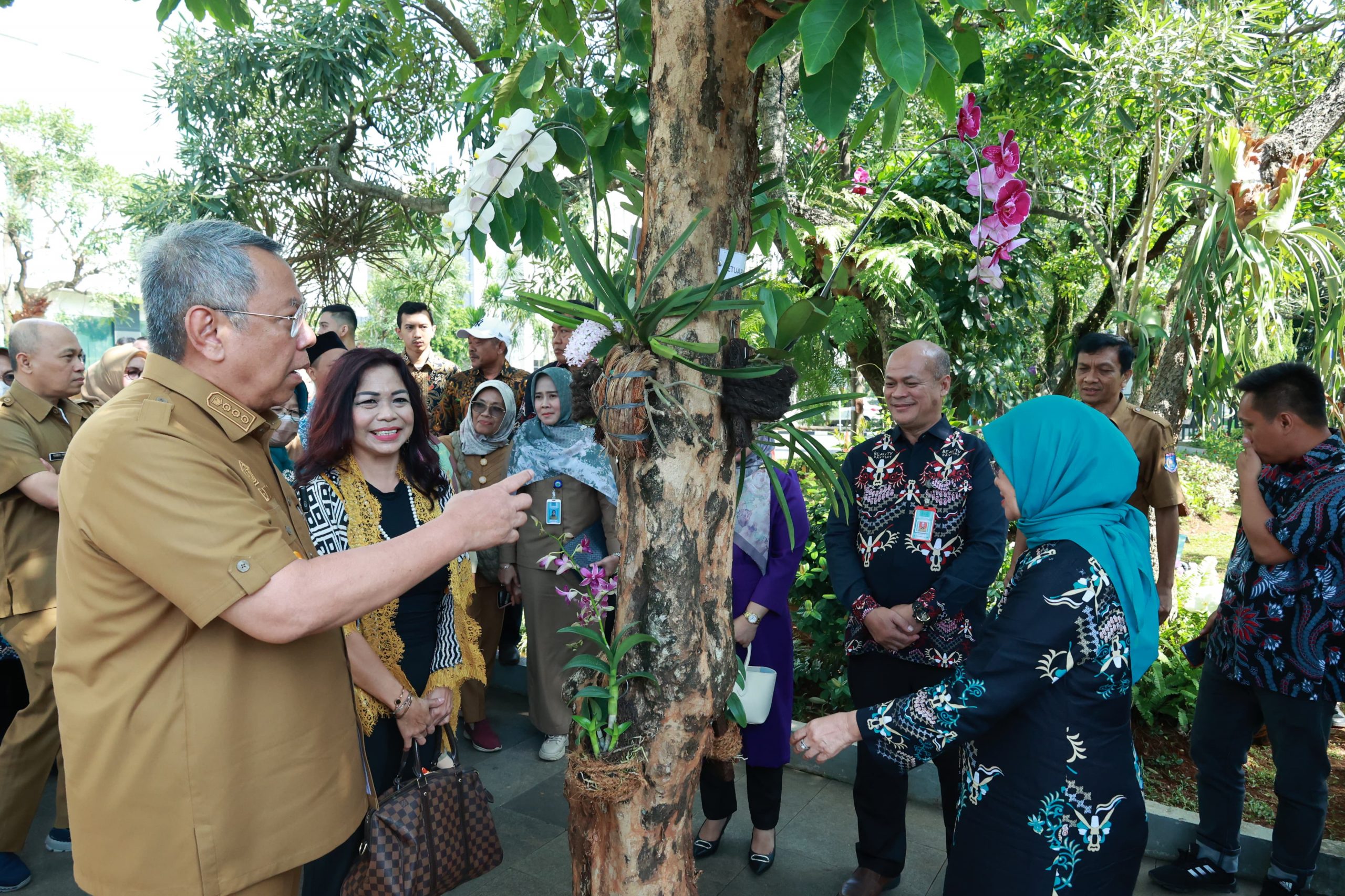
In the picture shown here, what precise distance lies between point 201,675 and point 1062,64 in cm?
658

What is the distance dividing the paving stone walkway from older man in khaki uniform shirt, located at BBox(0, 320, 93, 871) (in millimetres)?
313

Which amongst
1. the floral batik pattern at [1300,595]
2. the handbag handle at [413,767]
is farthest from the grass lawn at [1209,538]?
the handbag handle at [413,767]

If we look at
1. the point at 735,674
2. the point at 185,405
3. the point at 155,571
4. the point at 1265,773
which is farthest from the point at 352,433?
the point at 1265,773

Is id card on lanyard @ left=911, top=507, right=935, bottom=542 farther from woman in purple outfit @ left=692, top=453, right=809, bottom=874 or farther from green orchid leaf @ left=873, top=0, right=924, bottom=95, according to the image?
green orchid leaf @ left=873, top=0, right=924, bottom=95

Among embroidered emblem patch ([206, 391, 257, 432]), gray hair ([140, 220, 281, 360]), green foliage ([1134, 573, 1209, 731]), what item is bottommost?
green foliage ([1134, 573, 1209, 731])

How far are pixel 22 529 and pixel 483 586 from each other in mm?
2025

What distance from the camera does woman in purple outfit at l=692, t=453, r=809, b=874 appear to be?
3006mm

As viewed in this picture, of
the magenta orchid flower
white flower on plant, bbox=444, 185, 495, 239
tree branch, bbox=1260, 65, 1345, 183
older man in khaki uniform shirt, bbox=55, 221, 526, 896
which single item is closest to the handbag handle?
older man in khaki uniform shirt, bbox=55, 221, 526, 896

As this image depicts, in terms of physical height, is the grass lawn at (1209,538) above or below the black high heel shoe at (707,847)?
above

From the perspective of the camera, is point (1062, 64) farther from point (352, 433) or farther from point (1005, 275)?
point (352, 433)

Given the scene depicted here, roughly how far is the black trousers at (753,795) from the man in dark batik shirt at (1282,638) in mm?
1358

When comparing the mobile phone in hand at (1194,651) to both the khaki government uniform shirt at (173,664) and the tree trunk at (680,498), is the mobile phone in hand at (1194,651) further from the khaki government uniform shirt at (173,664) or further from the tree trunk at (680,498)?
the khaki government uniform shirt at (173,664)

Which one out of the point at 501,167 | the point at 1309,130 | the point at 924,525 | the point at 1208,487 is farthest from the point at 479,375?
the point at 1208,487

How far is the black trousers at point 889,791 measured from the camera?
283 cm
